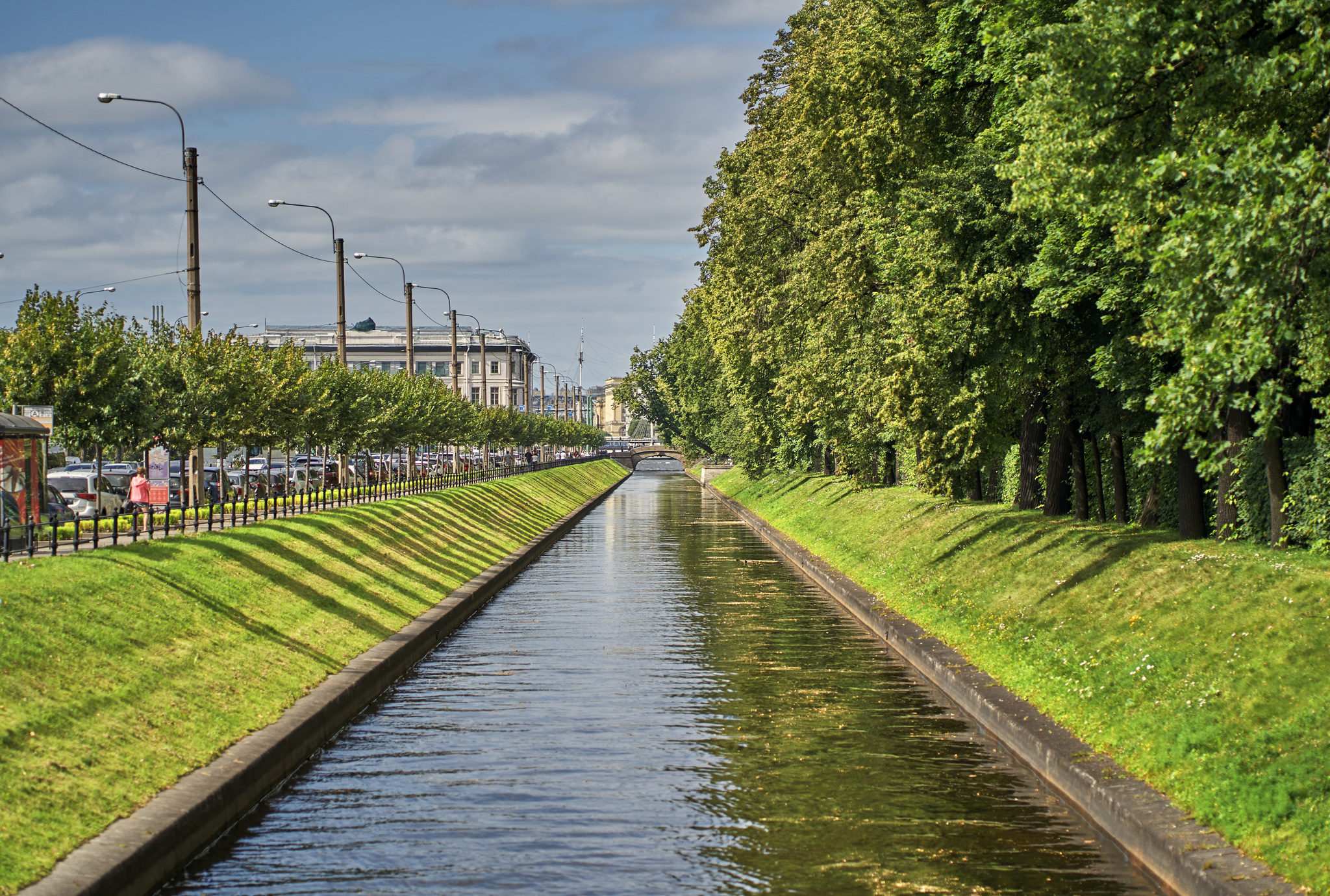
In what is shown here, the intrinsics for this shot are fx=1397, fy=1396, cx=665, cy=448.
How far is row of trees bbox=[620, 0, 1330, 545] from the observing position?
10.9 m

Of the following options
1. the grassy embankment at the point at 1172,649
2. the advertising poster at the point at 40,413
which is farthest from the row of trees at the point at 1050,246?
the advertising poster at the point at 40,413

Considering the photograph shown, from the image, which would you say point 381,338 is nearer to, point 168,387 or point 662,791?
point 168,387

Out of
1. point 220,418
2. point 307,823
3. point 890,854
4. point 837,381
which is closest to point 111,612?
point 307,823

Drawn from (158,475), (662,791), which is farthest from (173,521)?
(662,791)

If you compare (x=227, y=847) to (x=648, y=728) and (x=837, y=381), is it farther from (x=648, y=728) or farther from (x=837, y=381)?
(x=837, y=381)

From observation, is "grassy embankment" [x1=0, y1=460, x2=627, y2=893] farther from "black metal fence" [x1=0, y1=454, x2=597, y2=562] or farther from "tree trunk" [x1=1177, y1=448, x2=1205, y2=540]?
"tree trunk" [x1=1177, y1=448, x2=1205, y2=540]

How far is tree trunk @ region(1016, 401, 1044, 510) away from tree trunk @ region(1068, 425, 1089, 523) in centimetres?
274

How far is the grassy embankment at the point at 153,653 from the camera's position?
1082 centimetres

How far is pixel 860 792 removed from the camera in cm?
1381

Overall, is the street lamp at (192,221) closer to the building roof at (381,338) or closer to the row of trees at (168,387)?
the row of trees at (168,387)

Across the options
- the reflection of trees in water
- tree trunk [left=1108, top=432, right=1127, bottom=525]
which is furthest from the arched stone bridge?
the reflection of trees in water

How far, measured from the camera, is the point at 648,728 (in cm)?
1711

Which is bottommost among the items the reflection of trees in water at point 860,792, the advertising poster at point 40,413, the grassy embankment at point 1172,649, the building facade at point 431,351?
the reflection of trees in water at point 860,792

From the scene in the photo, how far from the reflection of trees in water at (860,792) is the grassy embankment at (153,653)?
16.4ft
